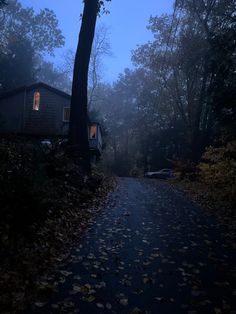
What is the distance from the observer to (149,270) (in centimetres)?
765

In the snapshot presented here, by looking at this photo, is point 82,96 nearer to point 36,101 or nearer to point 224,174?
point 224,174

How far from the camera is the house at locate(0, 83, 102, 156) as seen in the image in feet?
127

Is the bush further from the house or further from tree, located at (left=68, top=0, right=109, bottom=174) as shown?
the house

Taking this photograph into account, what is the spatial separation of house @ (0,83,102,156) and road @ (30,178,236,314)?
90.8ft

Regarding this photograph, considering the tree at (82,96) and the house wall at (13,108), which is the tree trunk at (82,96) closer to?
the tree at (82,96)

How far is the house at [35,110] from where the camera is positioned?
127ft

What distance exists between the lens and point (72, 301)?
6066 millimetres

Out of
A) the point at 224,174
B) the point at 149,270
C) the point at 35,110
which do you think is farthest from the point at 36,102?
the point at 149,270

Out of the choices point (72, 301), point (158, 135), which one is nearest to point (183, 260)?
A: point (72, 301)

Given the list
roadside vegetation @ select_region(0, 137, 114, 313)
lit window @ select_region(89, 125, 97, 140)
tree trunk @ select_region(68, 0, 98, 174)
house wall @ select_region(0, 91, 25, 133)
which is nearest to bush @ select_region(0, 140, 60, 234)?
roadside vegetation @ select_region(0, 137, 114, 313)

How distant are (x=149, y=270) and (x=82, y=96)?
38.2ft

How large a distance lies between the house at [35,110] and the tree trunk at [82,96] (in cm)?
2038

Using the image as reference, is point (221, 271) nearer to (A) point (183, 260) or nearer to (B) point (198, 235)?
(A) point (183, 260)

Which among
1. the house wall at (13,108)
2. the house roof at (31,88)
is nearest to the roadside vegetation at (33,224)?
the house wall at (13,108)
